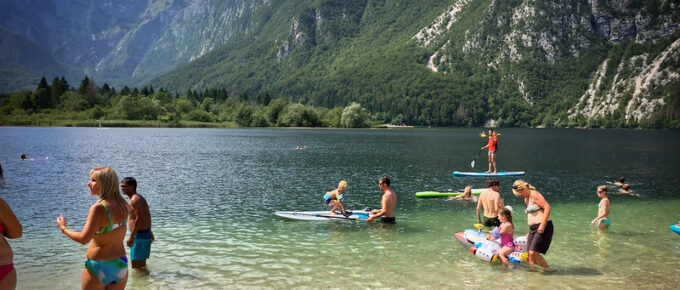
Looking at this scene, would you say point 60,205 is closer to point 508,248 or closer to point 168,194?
point 168,194

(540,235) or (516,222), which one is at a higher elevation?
(540,235)

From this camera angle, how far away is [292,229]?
68.3 ft

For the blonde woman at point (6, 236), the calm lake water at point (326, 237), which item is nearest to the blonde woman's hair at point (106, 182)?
the blonde woman at point (6, 236)

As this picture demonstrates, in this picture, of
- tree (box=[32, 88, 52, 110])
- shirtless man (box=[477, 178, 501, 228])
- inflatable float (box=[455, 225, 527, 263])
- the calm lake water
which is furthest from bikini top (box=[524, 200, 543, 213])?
tree (box=[32, 88, 52, 110])

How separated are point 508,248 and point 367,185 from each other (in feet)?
71.5

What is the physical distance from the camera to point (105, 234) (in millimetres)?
8469

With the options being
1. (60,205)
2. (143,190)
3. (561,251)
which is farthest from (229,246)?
(143,190)

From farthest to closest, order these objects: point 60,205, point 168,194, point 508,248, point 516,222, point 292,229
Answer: point 168,194 < point 60,205 < point 516,222 < point 292,229 < point 508,248

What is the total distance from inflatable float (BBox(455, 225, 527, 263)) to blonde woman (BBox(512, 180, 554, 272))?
730 mm

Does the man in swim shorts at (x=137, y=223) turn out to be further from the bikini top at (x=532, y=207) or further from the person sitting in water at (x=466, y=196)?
the person sitting in water at (x=466, y=196)

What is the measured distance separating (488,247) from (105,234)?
1216 centimetres

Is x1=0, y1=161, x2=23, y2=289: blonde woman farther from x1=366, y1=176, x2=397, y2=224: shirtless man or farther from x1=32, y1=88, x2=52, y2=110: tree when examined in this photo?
→ x1=32, y1=88, x2=52, y2=110: tree

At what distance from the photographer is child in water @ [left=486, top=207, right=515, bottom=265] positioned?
48.7 feet

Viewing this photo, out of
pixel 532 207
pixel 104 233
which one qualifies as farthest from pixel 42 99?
pixel 532 207
